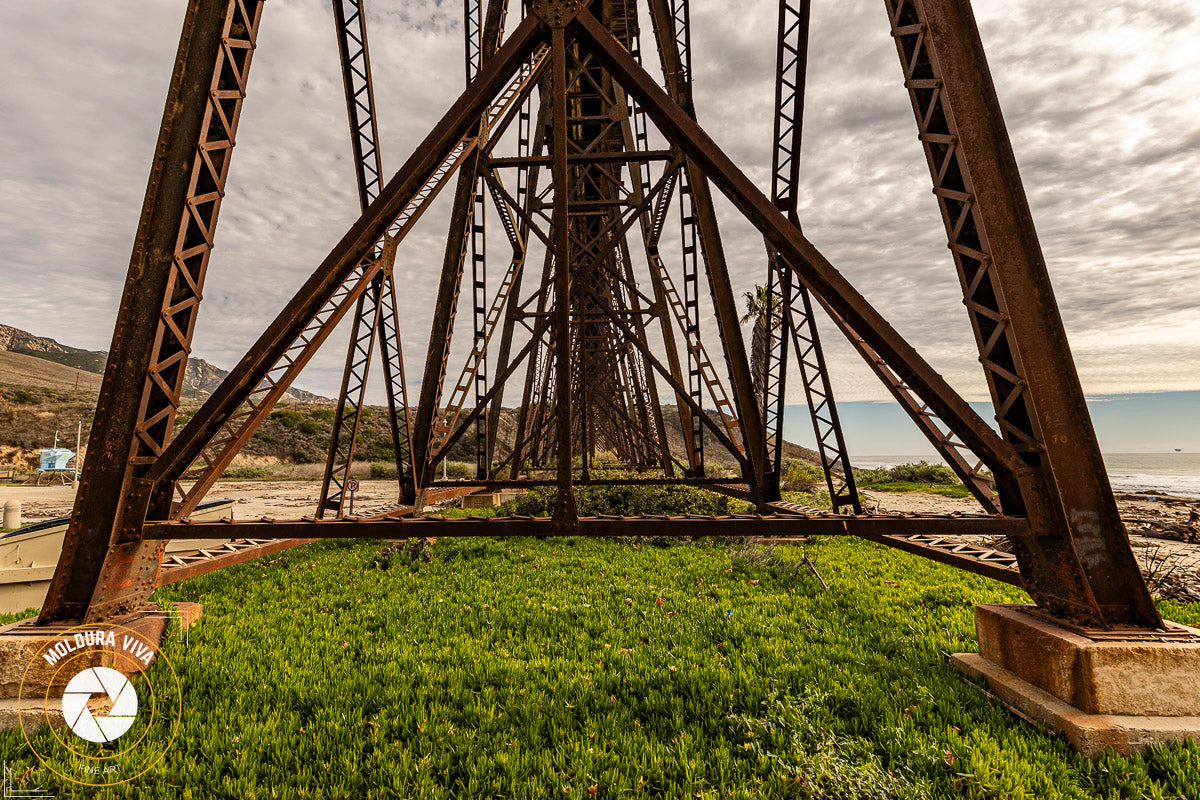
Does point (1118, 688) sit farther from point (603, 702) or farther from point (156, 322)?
point (156, 322)

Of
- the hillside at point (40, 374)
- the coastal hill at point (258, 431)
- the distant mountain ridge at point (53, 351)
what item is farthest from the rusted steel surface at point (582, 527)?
the distant mountain ridge at point (53, 351)

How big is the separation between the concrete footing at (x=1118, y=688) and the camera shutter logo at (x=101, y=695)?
5330mm

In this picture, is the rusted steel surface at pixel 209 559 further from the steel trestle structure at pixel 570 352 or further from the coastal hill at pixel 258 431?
the coastal hill at pixel 258 431

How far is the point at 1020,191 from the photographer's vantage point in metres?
3.37

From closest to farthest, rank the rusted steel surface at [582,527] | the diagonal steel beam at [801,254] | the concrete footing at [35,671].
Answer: the concrete footing at [35,671]
the diagonal steel beam at [801,254]
the rusted steel surface at [582,527]

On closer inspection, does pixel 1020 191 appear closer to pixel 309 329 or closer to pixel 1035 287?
pixel 1035 287

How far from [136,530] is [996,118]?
6.63 metres

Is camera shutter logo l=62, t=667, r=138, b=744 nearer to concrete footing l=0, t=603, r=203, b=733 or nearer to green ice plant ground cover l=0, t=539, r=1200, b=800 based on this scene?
concrete footing l=0, t=603, r=203, b=733

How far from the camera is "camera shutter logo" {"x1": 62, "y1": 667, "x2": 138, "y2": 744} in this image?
2896 millimetres

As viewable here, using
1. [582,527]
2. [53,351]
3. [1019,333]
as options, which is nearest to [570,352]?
[582,527]

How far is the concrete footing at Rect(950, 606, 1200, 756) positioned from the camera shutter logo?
5330 millimetres

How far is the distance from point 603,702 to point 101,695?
10.2ft

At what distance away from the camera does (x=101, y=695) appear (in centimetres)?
307

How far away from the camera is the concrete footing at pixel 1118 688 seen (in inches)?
99.0
